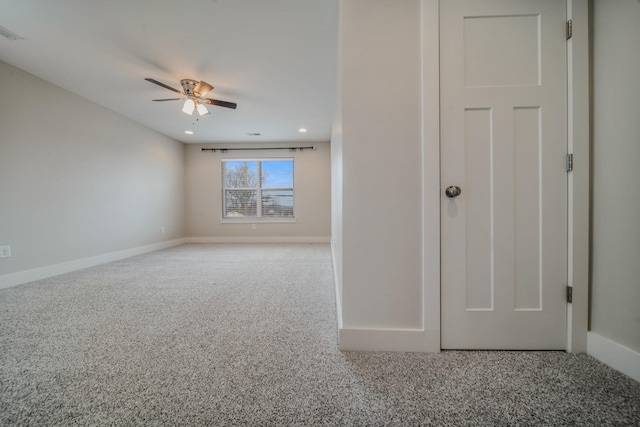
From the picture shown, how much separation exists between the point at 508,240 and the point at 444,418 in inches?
37.4

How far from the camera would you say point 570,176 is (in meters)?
1.22

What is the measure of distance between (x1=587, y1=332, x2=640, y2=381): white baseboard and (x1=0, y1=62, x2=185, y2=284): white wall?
5.08 m

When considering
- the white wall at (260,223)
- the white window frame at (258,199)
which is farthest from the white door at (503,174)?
the white window frame at (258,199)

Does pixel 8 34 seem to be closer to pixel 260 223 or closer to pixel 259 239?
pixel 260 223

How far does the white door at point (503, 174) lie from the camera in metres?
1.24

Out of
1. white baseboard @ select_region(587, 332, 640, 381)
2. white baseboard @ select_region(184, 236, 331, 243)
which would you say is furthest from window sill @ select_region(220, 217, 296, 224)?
white baseboard @ select_region(587, 332, 640, 381)

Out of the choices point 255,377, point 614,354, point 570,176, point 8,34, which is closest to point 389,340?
point 255,377

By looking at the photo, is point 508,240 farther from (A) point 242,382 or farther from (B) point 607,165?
(A) point 242,382

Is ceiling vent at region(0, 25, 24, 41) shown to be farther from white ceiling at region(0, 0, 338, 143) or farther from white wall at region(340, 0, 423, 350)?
white wall at region(340, 0, 423, 350)

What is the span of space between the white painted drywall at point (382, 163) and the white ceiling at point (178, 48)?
2.60 ft

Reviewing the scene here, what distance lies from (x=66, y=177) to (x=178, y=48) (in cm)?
247

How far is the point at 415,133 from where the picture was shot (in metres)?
1.26

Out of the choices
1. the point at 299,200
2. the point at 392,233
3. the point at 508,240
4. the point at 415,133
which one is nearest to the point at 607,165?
the point at 508,240

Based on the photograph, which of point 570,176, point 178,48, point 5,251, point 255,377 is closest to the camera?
point 255,377
